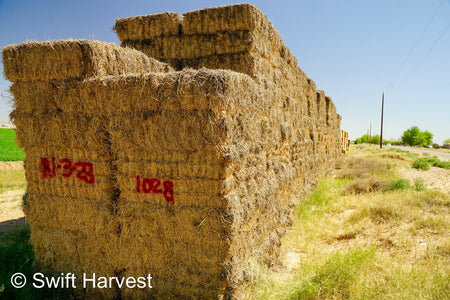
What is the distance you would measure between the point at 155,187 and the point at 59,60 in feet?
→ 6.46

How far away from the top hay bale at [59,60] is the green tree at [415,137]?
107113 millimetres

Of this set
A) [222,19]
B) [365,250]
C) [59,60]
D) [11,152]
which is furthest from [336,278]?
[11,152]

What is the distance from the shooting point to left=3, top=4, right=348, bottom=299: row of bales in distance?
2928 millimetres

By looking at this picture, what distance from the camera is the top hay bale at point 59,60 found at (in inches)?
133

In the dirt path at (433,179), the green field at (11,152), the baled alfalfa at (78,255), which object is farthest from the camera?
the green field at (11,152)

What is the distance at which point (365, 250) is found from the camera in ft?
13.2

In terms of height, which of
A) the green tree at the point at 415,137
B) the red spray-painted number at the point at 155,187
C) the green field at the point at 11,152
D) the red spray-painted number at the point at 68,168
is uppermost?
the green tree at the point at 415,137

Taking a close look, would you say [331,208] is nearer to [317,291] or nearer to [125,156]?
[317,291]

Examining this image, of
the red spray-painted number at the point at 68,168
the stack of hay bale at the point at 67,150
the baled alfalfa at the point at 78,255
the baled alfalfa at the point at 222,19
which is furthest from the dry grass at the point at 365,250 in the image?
the baled alfalfa at the point at 222,19

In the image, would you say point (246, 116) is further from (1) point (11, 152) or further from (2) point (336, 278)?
(1) point (11, 152)

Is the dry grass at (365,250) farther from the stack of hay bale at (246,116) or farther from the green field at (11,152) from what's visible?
the green field at (11,152)

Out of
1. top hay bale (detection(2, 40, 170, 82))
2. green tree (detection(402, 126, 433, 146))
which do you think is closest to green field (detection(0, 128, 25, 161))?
top hay bale (detection(2, 40, 170, 82))

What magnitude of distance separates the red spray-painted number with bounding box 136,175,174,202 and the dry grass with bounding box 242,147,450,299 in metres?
1.45

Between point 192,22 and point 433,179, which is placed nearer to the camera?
point 192,22
